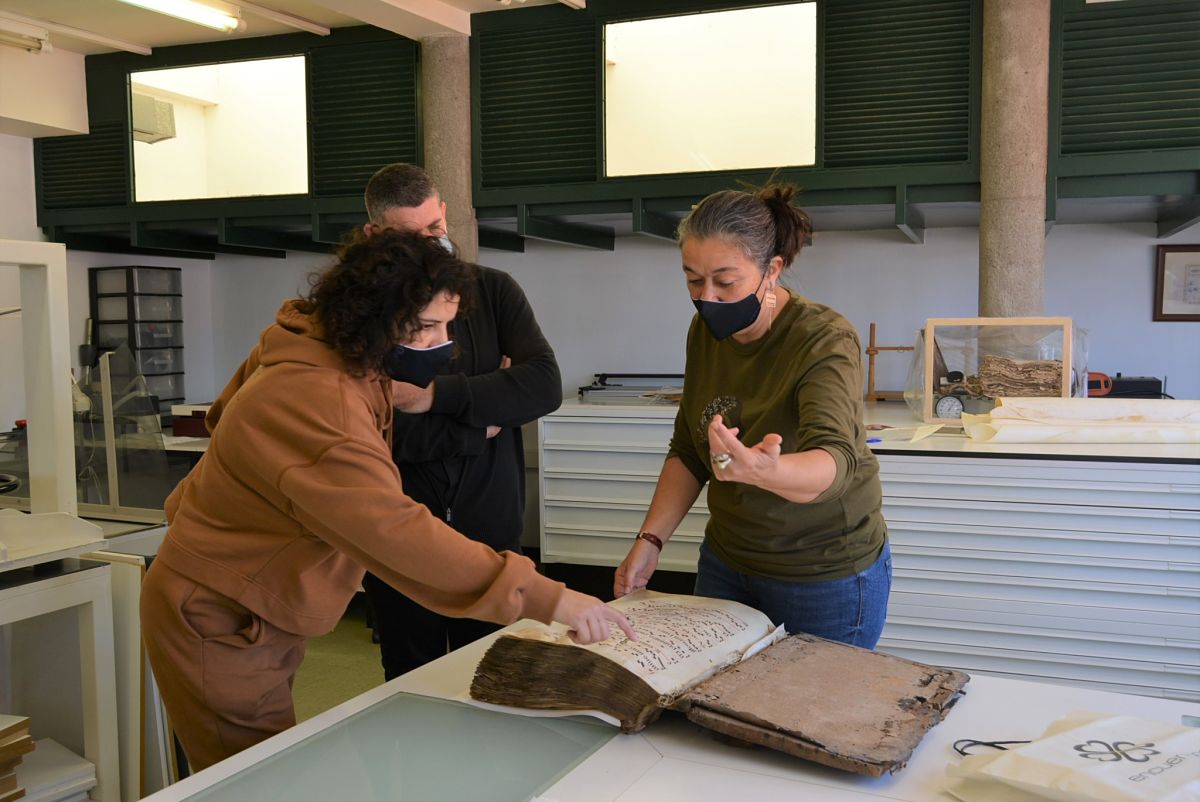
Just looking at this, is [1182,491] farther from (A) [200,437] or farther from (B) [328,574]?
(A) [200,437]

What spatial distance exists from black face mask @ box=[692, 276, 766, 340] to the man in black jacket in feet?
1.80

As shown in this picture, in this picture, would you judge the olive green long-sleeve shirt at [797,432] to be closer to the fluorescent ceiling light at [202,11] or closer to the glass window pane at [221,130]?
the fluorescent ceiling light at [202,11]

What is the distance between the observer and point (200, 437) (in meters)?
5.49

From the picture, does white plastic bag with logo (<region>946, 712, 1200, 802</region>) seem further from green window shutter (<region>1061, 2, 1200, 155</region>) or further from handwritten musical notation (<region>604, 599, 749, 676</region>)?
green window shutter (<region>1061, 2, 1200, 155</region>)

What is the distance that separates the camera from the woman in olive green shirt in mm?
1781

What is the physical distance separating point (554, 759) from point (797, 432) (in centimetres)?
70

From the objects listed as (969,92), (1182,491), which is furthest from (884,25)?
(1182,491)

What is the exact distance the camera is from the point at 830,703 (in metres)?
1.40

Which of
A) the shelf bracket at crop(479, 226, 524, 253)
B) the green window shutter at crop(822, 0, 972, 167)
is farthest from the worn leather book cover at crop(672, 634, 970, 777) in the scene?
the shelf bracket at crop(479, 226, 524, 253)

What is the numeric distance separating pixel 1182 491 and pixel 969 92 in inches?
87.1

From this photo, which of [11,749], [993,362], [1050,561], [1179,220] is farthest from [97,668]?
[1179,220]

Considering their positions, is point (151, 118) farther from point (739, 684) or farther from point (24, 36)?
point (739, 684)

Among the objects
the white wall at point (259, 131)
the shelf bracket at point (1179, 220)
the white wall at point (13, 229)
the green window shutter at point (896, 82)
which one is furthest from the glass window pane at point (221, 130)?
the shelf bracket at point (1179, 220)

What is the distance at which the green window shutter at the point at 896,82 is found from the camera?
454 centimetres
